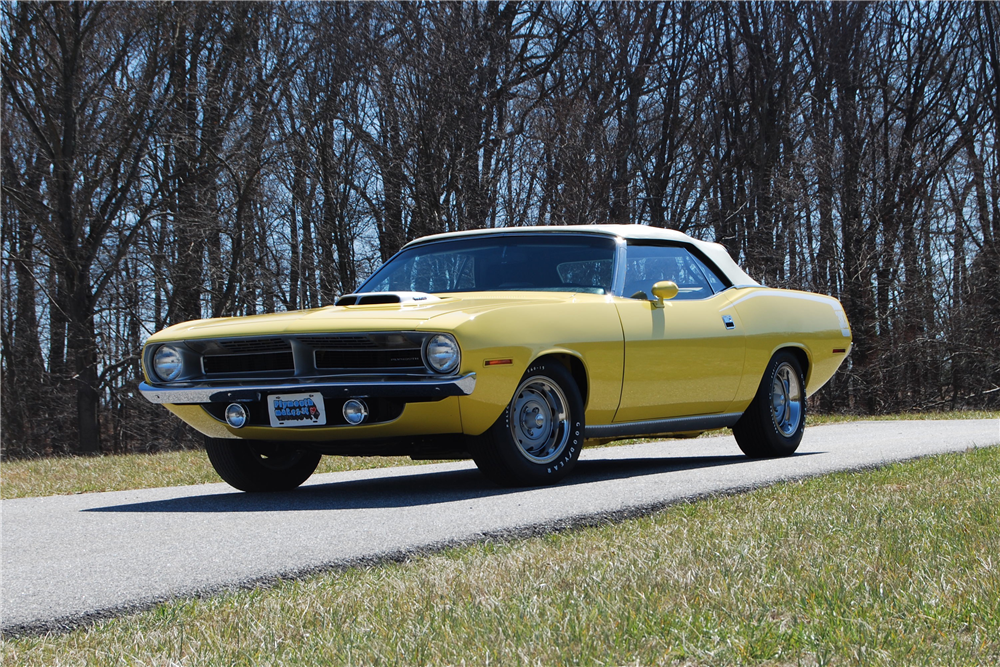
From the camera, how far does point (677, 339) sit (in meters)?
7.21

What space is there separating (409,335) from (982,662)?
3.59 meters

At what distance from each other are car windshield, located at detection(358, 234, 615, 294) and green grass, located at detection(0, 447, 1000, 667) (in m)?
2.68

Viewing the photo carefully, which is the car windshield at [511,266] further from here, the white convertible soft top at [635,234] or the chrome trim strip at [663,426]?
the chrome trim strip at [663,426]

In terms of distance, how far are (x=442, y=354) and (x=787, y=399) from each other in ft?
11.9

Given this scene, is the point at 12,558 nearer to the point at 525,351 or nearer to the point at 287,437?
the point at 287,437

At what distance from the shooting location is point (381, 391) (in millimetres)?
5703

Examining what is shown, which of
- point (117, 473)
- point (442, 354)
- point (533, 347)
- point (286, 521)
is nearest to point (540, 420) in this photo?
point (533, 347)

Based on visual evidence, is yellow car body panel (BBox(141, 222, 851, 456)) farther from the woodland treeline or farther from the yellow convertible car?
the woodland treeline

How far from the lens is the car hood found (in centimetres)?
582

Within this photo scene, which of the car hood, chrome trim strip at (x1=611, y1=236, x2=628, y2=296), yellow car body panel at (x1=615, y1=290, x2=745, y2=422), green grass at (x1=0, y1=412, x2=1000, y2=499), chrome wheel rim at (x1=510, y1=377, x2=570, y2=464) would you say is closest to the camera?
the car hood

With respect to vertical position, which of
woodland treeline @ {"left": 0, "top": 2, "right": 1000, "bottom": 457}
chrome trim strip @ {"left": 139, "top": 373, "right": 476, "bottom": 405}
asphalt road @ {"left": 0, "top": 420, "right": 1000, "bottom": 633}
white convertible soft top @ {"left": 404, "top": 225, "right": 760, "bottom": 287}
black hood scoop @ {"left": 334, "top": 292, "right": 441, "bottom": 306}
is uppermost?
woodland treeline @ {"left": 0, "top": 2, "right": 1000, "bottom": 457}

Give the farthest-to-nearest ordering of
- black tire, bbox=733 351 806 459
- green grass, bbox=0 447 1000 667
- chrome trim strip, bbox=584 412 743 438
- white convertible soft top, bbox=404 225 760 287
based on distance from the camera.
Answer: black tire, bbox=733 351 806 459
white convertible soft top, bbox=404 225 760 287
chrome trim strip, bbox=584 412 743 438
green grass, bbox=0 447 1000 667

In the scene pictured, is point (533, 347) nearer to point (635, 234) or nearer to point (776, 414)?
point (635, 234)

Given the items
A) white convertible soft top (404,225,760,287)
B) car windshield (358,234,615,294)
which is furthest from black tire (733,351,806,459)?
car windshield (358,234,615,294)
